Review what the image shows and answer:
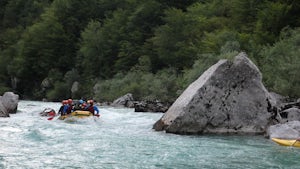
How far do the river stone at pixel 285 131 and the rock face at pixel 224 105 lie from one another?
95 centimetres

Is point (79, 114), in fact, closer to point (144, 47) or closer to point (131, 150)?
point (131, 150)

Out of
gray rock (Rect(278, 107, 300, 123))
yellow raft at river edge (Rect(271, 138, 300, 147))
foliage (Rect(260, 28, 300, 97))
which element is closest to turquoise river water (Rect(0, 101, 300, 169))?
yellow raft at river edge (Rect(271, 138, 300, 147))

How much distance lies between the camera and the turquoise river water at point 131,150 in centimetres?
943

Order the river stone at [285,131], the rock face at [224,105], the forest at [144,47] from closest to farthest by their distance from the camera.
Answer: the river stone at [285,131] → the rock face at [224,105] → the forest at [144,47]

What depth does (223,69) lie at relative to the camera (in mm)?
15211

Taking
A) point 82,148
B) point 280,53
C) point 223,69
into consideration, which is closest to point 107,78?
point 280,53

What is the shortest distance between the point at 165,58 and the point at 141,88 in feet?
17.9

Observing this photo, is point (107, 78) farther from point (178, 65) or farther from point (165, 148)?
point (165, 148)

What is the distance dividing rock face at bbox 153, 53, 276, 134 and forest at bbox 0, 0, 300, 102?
642cm

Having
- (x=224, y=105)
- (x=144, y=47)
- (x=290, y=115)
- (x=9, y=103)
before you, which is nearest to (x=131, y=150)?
(x=224, y=105)

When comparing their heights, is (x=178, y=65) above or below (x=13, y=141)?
above

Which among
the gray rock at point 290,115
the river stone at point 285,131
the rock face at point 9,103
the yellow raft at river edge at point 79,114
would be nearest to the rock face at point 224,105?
the river stone at point 285,131

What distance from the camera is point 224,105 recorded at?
14.8 m

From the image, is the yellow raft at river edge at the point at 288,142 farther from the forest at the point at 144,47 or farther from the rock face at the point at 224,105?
the forest at the point at 144,47
